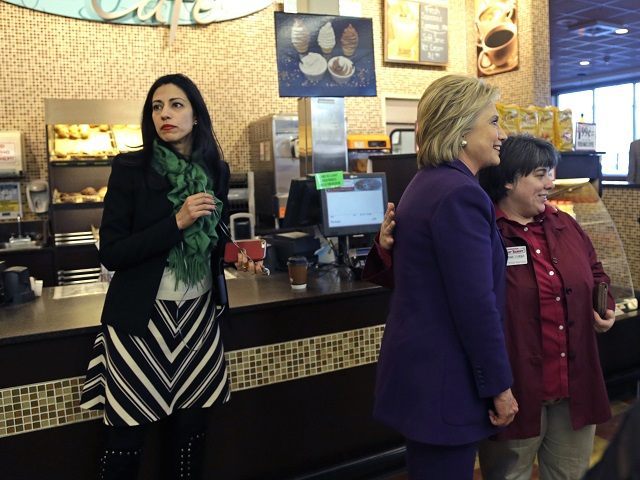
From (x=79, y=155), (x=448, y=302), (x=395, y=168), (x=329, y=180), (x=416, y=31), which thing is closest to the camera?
(x=448, y=302)

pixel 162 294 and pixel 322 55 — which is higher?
pixel 322 55

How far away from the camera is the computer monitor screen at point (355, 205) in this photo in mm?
3184

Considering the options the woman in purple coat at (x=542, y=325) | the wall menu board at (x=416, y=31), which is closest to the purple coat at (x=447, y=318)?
the woman in purple coat at (x=542, y=325)

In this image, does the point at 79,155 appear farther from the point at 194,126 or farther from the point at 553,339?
the point at 553,339

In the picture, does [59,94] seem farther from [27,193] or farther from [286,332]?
[286,332]

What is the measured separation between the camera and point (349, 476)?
109 inches

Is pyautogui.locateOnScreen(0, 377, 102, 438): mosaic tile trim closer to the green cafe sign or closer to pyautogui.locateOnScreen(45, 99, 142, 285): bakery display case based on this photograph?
pyautogui.locateOnScreen(45, 99, 142, 285): bakery display case

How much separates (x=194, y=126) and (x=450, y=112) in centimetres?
97

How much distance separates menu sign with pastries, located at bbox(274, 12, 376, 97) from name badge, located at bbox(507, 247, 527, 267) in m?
1.64

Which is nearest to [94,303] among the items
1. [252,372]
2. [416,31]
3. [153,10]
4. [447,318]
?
[252,372]

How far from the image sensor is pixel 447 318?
1575mm

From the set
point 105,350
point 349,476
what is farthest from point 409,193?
point 349,476

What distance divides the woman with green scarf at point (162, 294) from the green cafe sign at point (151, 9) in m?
4.01

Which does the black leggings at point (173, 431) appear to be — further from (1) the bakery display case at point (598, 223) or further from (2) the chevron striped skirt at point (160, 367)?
(1) the bakery display case at point (598, 223)
